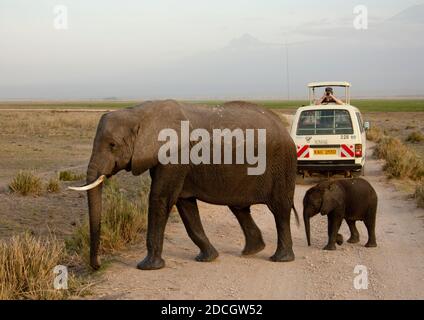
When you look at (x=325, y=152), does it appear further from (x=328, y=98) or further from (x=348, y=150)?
(x=328, y=98)

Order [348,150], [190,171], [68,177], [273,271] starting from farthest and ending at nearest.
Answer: [68,177] < [348,150] < [190,171] < [273,271]

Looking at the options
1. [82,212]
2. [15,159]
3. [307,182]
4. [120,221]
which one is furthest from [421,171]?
[15,159]

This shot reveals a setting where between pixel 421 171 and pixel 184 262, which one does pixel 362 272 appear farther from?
pixel 421 171

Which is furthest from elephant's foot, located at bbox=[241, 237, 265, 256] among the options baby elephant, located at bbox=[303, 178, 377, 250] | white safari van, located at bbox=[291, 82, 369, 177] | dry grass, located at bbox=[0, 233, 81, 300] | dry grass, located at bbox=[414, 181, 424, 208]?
white safari van, located at bbox=[291, 82, 369, 177]

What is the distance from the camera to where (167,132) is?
7062 millimetres

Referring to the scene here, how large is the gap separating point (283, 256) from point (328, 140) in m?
7.19

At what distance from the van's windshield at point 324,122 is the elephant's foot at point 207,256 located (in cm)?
762

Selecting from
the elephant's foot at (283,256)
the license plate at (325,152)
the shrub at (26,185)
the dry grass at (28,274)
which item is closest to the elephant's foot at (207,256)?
the elephant's foot at (283,256)

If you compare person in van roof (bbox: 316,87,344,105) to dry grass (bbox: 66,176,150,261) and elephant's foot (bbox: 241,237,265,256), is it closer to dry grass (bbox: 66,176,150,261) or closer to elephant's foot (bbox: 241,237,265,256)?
dry grass (bbox: 66,176,150,261)

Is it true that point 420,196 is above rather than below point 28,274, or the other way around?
below

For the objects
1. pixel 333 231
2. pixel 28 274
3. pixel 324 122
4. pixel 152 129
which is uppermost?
pixel 152 129

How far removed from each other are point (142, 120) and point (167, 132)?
1.06ft

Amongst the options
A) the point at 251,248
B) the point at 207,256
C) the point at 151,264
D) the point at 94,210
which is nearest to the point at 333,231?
the point at 251,248

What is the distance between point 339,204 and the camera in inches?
318
